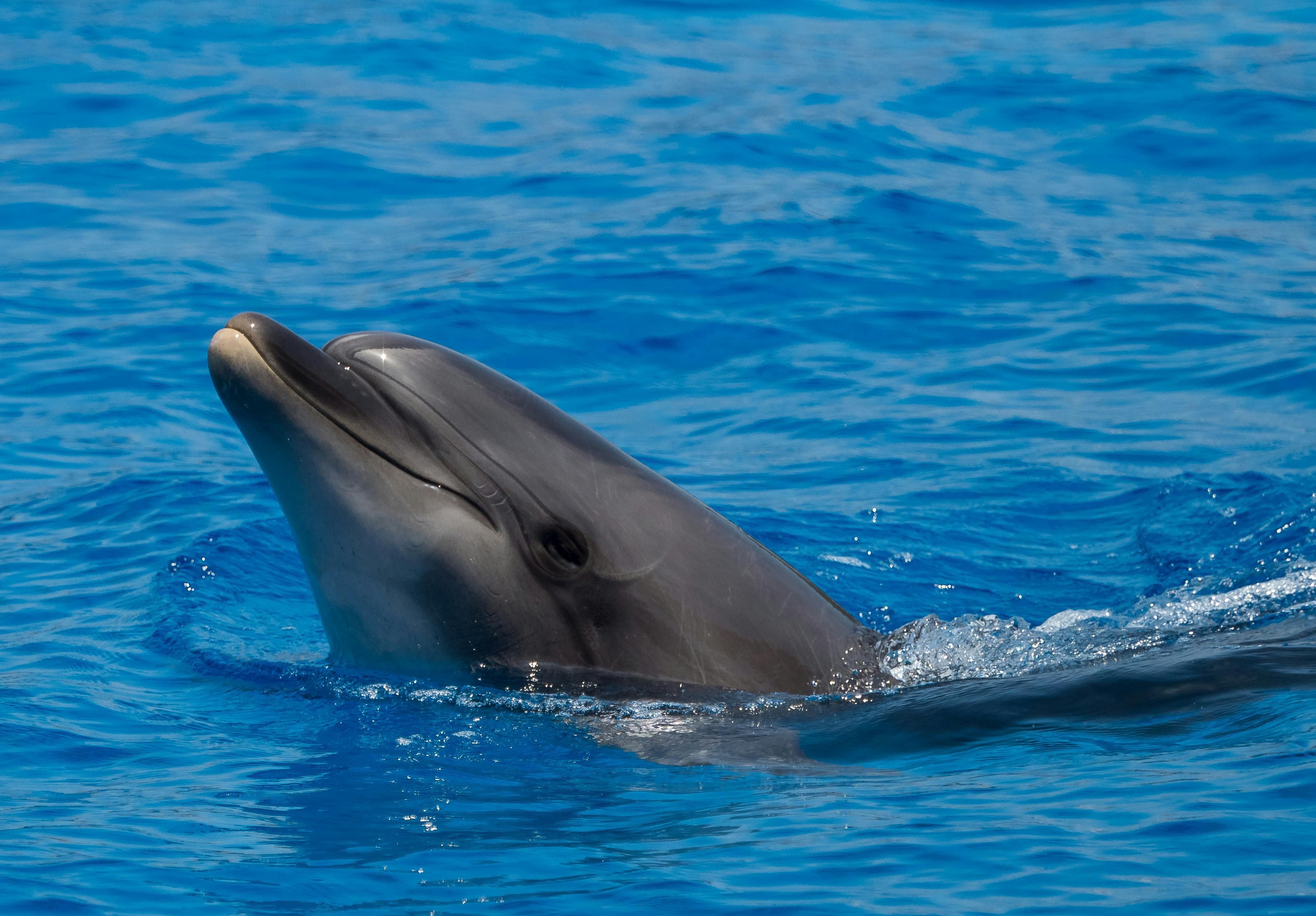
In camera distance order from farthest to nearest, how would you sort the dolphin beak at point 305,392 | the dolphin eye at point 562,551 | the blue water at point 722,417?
the dolphin eye at point 562,551, the dolphin beak at point 305,392, the blue water at point 722,417

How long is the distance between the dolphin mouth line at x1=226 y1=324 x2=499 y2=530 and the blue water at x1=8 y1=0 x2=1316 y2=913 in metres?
0.78

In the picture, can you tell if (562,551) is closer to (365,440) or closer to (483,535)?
(483,535)

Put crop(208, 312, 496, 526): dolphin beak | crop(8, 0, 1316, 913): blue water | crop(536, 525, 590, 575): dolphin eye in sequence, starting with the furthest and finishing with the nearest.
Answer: crop(536, 525, 590, 575): dolphin eye, crop(208, 312, 496, 526): dolphin beak, crop(8, 0, 1316, 913): blue water

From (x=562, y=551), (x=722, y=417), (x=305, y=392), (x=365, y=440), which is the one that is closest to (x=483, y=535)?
(x=562, y=551)

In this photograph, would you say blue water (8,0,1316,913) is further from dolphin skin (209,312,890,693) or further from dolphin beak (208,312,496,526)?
dolphin beak (208,312,496,526)

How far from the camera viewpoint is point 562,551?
6.54 meters

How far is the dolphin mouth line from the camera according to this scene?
6156 mm

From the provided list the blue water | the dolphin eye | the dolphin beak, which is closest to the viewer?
the blue water

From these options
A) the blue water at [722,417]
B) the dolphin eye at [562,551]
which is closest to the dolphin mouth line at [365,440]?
the dolphin eye at [562,551]

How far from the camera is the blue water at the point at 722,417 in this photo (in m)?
5.55

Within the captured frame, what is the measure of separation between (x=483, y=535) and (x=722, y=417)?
24.0 feet

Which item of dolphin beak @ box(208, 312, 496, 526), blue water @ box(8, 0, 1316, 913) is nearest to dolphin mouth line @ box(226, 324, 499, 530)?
dolphin beak @ box(208, 312, 496, 526)

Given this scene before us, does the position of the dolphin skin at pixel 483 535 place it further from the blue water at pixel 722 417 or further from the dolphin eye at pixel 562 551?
the blue water at pixel 722 417

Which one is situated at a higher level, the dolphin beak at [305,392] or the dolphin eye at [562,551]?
the dolphin beak at [305,392]
